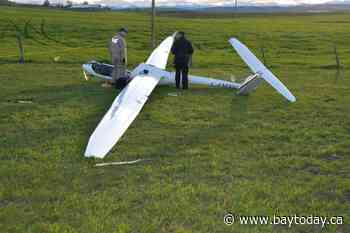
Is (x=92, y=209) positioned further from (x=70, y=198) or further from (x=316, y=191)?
(x=316, y=191)

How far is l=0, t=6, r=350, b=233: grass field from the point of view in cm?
562

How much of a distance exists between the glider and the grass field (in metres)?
0.33

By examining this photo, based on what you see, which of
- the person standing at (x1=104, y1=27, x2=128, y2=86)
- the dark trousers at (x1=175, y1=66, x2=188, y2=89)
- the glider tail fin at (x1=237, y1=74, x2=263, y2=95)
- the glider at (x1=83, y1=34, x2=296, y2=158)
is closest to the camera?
the glider at (x1=83, y1=34, x2=296, y2=158)

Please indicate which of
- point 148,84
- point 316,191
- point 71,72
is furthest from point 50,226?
point 71,72

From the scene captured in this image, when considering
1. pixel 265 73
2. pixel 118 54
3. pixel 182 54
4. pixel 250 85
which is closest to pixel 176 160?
pixel 265 73

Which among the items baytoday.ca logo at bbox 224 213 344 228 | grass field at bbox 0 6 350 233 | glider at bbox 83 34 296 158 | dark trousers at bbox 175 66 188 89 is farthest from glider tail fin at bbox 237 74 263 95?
baytoday.ca logo at bbox 224 213 344 228

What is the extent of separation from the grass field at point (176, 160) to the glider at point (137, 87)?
332 millimetres

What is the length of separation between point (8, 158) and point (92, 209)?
2.68 metres

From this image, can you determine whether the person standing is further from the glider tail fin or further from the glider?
the glider tail fin

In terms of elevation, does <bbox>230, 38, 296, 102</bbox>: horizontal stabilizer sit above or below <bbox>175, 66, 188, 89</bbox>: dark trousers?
above

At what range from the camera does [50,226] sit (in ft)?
17.3

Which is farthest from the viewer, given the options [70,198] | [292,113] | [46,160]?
[292,113]

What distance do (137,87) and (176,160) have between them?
441 centimetres

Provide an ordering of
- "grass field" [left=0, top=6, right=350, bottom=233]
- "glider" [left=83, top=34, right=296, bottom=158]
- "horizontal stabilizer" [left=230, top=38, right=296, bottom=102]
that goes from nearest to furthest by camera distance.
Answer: "grass field" [left=0, top=6, right=350, bottom=233], "glider" [left=83, top=34, right=296, bottom=158], "horizontal stabilizer" [left=230, top=38, right=296, bottom=102]
